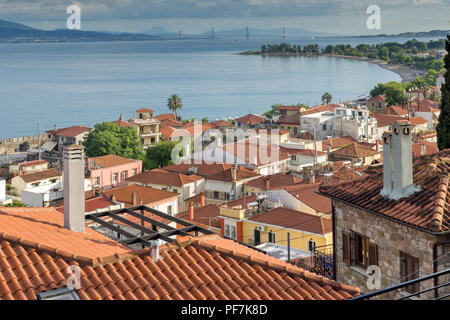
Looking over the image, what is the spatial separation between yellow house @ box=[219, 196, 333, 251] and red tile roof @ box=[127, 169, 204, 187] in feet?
39.1

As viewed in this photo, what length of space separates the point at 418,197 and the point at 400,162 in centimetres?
47

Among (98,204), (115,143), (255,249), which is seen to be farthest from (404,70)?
(255,249)

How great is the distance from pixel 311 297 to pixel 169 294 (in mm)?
1192

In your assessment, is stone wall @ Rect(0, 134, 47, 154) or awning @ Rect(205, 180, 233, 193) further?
stone wall @ Rect(0, 134, 47, 154)

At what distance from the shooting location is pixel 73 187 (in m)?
6.89

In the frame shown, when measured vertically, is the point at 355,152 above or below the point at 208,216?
above

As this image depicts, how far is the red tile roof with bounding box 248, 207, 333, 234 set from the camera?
1812 cm

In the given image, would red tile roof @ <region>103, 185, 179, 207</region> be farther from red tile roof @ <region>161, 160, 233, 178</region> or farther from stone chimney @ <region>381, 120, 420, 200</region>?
stone chimney @ <region>381, 120, 420, 200</region>

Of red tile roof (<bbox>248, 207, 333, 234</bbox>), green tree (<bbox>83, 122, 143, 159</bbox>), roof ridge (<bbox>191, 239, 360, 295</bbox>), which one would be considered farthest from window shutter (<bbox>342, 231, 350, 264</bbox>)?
green tree (<bbox>83, 122, 143, 159</bbox>)

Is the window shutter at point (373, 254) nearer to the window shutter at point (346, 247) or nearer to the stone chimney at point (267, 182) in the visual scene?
the window shutter at point (346, 247)

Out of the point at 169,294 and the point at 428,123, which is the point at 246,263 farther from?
the point at 428,123

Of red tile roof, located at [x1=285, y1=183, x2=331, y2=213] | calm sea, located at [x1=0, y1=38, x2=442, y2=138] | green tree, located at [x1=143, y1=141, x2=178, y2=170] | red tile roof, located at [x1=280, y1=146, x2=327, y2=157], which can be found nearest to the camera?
red tile roof, located at [x1=285, y1=183, x2=331, y2=213]

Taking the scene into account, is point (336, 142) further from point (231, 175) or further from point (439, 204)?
point (439, 204)
